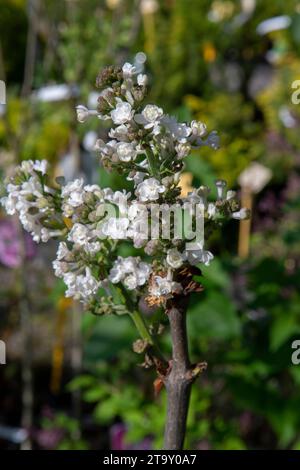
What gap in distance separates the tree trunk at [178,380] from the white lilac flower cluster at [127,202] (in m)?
0.04

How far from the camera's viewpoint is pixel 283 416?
1.60 metres

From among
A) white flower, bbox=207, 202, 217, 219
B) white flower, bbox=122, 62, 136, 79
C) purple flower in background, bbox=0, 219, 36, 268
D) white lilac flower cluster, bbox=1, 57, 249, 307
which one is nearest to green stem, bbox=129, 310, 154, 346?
white lilac flower cluster, bbox=1, 57, 249, 307

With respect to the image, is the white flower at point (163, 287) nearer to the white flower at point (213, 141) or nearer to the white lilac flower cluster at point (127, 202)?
the white lilac flower cluster at point (127, 202)

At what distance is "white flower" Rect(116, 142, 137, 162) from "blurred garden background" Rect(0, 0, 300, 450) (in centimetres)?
32

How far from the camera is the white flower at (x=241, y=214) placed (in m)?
0.72

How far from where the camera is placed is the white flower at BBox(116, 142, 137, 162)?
2.22ft

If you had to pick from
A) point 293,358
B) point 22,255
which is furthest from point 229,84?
point 293,358

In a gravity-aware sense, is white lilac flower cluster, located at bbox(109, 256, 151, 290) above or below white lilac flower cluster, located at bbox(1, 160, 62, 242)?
below

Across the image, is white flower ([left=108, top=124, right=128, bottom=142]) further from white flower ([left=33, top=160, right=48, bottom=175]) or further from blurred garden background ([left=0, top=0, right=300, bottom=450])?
blurred garden background ([left=0, top=0, right=300, bottom=450])

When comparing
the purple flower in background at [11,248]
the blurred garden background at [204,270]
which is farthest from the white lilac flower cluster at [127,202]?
the purple flower in background at [11,248]

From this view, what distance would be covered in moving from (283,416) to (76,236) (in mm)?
1042

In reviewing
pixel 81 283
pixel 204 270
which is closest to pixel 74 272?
pixel 81 283

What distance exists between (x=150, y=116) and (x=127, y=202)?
0.29ft
